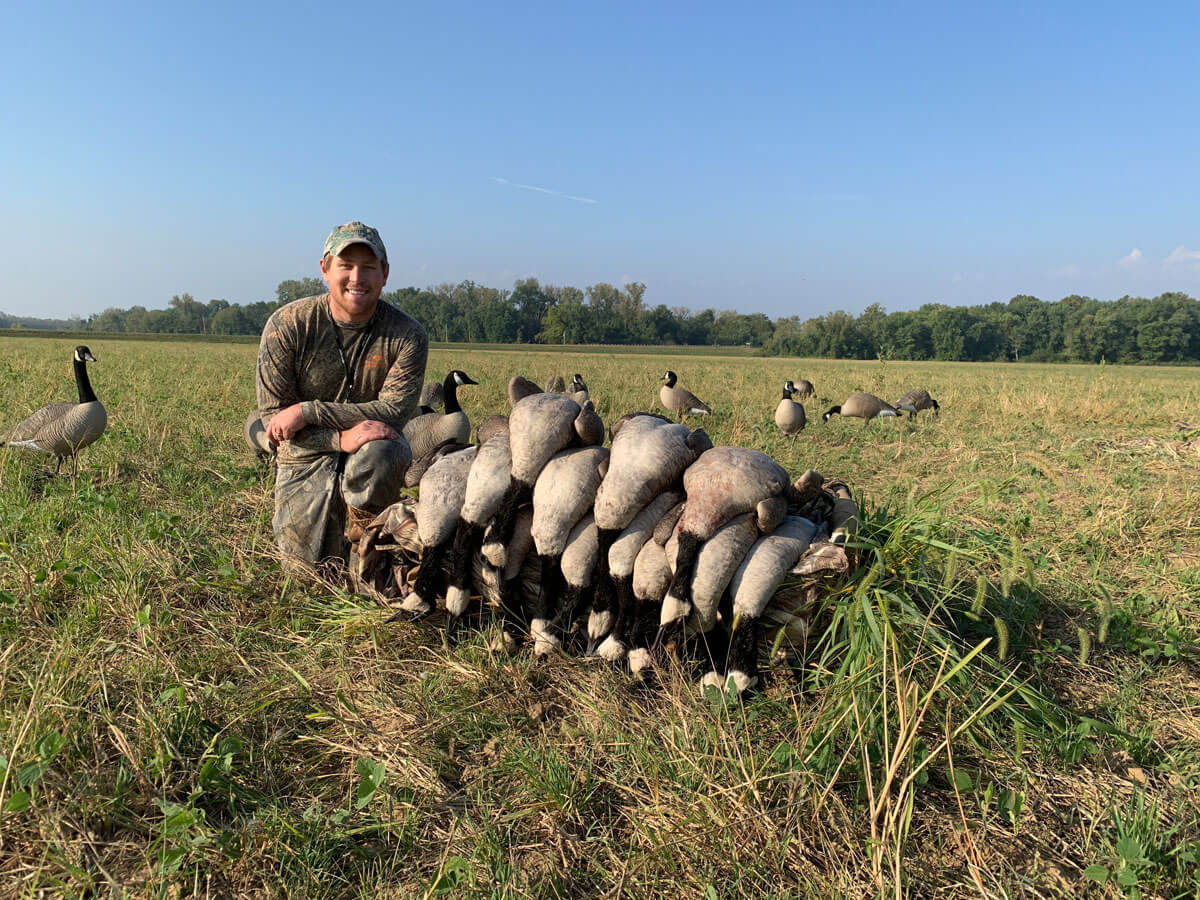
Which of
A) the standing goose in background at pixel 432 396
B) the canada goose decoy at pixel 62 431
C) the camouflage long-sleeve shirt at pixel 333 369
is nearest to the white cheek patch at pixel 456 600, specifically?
the camouflage long-sleeve shirt at pixel 333 369

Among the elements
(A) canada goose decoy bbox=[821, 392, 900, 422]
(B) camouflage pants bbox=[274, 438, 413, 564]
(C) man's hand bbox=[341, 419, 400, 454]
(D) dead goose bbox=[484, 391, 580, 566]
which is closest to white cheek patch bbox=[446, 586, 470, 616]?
(D) dead goose bbox=[484, 391, 580, 566]

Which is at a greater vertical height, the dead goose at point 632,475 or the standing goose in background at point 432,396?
the dead goose at point 632,475

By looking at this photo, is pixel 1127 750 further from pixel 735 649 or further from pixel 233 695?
pixel 233 695

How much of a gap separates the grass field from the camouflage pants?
0.35 m

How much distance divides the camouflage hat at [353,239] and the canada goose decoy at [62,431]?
14.7 ft

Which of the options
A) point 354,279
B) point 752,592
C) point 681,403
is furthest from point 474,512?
point 681,403

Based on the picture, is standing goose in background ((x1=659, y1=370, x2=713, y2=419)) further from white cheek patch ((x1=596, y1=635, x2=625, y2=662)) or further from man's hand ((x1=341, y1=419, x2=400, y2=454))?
white cheek patch ((x1=596, y1=635, x2=625, y2=662))

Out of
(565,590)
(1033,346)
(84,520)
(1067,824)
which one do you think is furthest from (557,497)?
(1033,346)

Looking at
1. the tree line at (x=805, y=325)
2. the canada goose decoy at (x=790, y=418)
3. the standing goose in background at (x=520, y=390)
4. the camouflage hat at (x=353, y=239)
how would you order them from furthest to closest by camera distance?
1. the tree line at (x=805, y=325)
2. the canada goose decoy at (x=790, y=418)
3. the camouflage hat at (x=353, y=239)
4. the standing goose in background at (x=520, y=390)

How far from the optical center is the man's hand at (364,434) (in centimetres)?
438

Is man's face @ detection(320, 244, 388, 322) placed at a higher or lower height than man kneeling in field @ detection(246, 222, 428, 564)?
higher

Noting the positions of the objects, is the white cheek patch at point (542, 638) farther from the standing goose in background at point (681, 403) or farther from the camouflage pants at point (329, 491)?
the standing goose in background at point (681, 403)

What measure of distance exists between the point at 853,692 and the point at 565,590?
139cm

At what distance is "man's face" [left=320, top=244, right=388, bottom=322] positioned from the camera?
4336 mm
